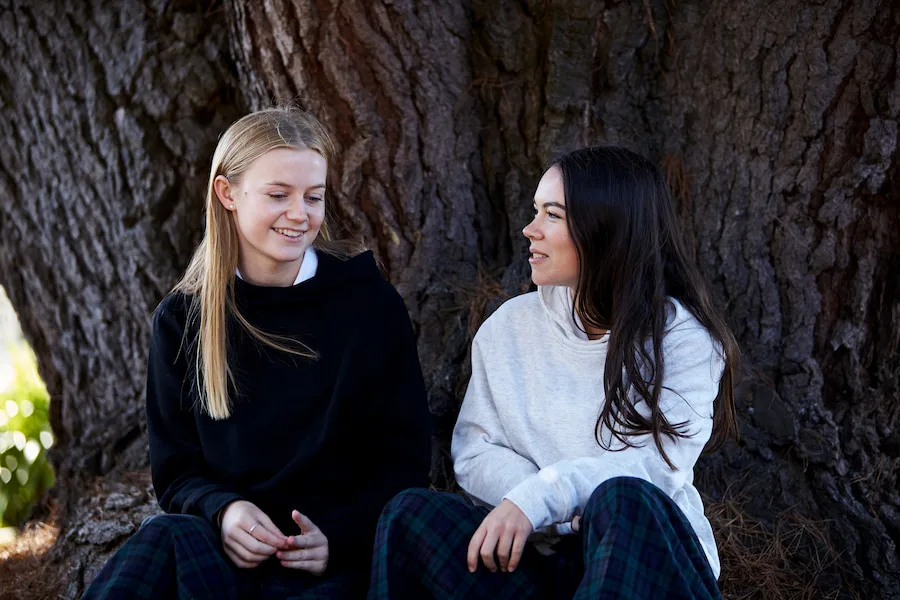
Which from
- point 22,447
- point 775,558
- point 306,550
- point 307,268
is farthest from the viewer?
point 22,447

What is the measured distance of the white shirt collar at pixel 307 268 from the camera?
8.66ft

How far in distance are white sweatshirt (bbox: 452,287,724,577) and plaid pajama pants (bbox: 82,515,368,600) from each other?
507 mm

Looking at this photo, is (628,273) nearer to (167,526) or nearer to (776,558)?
(776,558)

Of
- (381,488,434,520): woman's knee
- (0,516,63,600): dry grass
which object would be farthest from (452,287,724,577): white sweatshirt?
(0,516,63,600): dry grass

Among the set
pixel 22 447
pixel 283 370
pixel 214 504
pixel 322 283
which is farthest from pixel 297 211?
pixel 22 447

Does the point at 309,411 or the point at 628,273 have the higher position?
the point at 628,273

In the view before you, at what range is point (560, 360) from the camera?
2531mm

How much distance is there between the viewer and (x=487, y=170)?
3270 millimetres

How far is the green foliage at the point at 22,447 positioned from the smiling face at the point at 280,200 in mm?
1831

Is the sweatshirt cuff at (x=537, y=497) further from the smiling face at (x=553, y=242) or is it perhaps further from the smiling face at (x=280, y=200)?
the smiling face at (x=280, y=200)

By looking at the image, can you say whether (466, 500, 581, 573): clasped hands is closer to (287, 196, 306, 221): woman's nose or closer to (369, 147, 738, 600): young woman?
(369, 147, 738, 600): young woman

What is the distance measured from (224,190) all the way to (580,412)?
1141 millimetres

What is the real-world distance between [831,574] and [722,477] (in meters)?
0.41

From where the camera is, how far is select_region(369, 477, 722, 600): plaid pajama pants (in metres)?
1.91
